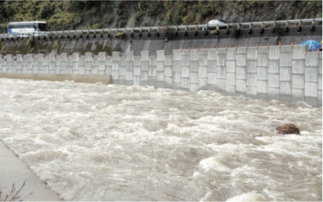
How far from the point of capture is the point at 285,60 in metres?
17.5

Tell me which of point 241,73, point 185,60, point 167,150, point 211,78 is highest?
point 185,60

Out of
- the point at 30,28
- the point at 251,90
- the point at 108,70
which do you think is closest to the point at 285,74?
the point at 251,90

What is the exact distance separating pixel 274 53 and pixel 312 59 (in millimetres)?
1866

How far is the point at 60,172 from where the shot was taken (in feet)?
22.9

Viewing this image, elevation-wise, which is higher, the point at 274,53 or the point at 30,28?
the point at 30,28

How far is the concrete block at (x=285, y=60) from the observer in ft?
56.7

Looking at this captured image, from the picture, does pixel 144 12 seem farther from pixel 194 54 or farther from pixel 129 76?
pixel 194 54

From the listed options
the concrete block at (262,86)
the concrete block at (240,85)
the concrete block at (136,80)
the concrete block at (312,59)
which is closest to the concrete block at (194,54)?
the concrete block at (240,85)

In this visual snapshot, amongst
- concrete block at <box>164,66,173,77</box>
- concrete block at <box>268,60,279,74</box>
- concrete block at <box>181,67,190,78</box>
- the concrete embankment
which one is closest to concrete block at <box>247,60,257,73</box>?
concrete block at <box>268,60,279,74</box>

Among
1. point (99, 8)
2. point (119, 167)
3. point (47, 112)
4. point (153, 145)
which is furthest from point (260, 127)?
point (99, 8)

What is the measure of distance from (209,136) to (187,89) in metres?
11.4

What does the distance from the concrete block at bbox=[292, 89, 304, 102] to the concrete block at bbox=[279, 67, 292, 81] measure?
63 cm

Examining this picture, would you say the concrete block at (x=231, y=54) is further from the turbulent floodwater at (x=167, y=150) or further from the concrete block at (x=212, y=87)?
the turbulent floodwater at (x=167, y=150)

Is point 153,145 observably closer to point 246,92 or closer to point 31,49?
point 246,92
